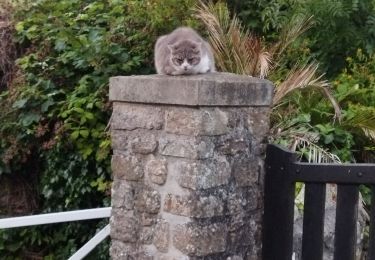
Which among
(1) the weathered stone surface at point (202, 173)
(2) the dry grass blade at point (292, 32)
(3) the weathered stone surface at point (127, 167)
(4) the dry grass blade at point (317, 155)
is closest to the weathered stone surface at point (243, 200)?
(1) the weathered stone surface at point (202, 173)

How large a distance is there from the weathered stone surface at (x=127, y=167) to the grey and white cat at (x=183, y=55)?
0.59m

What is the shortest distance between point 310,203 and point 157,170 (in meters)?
0.88

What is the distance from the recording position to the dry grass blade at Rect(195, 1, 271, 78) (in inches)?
254

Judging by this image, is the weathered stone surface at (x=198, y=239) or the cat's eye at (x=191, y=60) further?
the cat's eye at (x=191, y=60)

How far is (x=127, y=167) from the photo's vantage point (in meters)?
3.84

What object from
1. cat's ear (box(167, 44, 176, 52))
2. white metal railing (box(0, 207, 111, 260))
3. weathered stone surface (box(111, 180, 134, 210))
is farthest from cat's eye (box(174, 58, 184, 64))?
white metal railing (box(0, 207, 111, 260))

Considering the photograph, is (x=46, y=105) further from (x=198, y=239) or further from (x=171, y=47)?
(x=198, y=239)

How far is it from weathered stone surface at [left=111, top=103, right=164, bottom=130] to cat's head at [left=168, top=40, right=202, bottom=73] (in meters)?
0.39

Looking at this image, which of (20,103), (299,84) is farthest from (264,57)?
(20,103)

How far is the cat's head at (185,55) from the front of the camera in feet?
13.1

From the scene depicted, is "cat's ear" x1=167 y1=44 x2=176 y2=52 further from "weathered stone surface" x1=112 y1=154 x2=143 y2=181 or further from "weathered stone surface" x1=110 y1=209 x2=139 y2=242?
"weathered stone surface" x1=110 y1=209 x2=139 y2=242

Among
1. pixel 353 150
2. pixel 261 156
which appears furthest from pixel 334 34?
pixel 261 156

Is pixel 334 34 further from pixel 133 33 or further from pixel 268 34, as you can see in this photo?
pixel 133 33

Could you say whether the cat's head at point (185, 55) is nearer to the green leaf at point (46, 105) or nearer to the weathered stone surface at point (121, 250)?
the weathered stone surface at point (121, 250)
